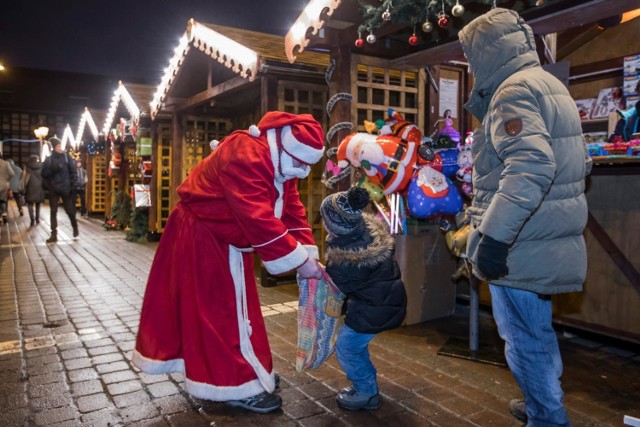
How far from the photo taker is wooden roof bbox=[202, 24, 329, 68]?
6.74 m

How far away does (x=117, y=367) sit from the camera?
12.7 feet

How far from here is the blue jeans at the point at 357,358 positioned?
3.05m

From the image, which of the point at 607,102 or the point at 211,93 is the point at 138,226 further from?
the point at 607,102

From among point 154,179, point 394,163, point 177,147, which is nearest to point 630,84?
point 394,163

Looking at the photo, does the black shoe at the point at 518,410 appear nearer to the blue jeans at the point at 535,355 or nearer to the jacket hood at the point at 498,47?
the blue jeans at the point at 535,355

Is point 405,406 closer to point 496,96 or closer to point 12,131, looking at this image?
point 496,96

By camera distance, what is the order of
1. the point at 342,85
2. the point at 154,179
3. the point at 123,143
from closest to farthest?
the point at 342,85
the point at 154,179
the point at 123,143

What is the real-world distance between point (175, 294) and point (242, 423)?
835mm

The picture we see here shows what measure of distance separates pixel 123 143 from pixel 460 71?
443 inches

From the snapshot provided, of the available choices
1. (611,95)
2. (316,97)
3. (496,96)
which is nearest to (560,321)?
(496,96)

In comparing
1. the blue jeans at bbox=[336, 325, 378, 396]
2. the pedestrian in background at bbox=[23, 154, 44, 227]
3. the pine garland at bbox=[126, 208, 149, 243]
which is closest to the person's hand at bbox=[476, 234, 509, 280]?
the blue jeans at bbox=[336, 325, 378, 396]

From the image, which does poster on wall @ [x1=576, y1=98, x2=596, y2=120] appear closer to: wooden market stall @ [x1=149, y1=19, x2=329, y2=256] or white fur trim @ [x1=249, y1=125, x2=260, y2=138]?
wooden market stall @ [x1=149, y1=19, x2=329, y2=256]

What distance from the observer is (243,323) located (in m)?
3.06

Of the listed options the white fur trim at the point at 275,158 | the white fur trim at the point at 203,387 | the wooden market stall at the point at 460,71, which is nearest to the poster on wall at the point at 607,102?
the wooden market stall at the point at 460,71
